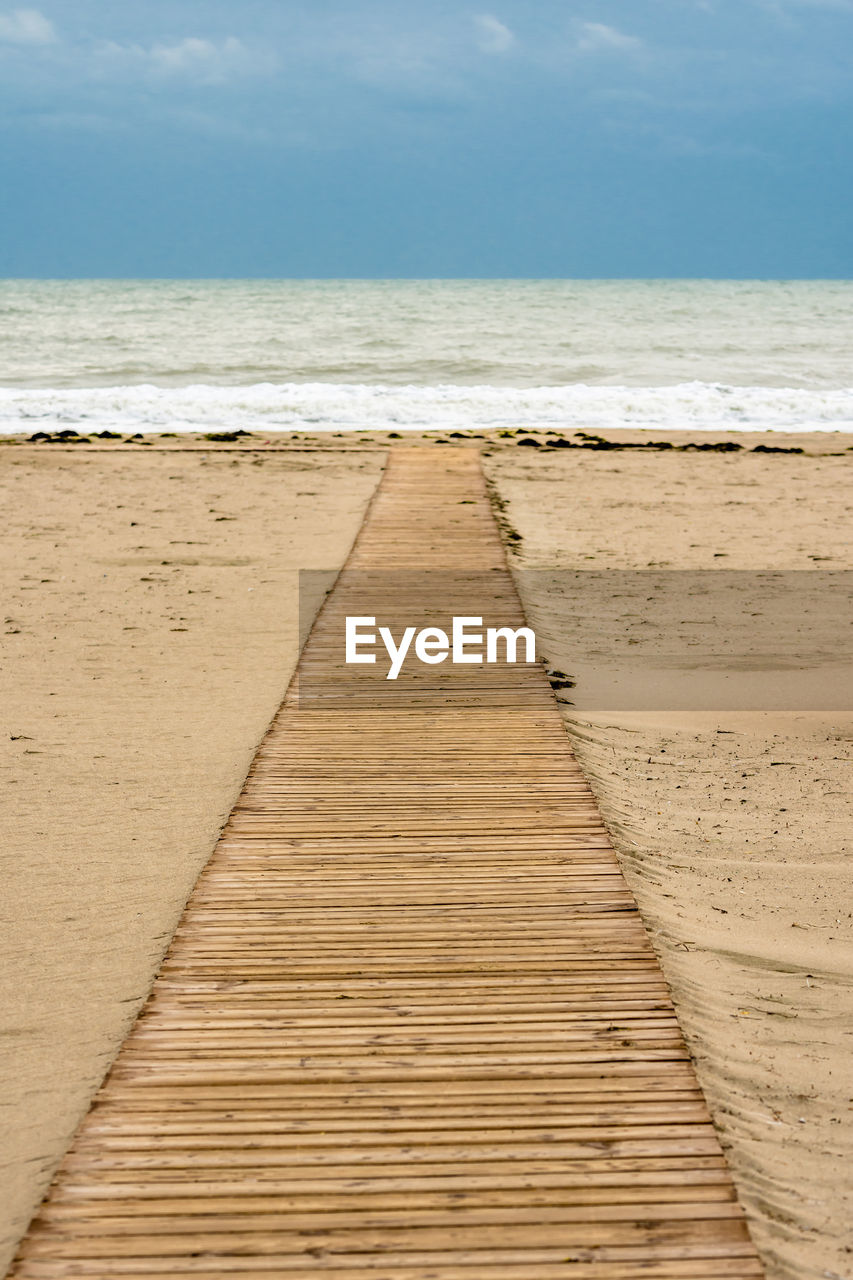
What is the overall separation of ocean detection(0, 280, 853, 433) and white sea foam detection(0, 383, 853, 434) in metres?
0.05

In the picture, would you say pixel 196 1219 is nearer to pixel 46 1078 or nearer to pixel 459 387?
pixel 46 1078

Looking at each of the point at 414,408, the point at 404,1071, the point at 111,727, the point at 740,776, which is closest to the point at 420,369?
the point at 414,408

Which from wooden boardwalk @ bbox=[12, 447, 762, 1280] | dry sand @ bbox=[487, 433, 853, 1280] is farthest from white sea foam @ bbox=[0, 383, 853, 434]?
wooden boardwalk @ bbox=[12, 447, 762, 1280]

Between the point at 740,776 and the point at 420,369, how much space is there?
24282 mm

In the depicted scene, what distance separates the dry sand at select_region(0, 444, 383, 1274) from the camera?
3.08 metres

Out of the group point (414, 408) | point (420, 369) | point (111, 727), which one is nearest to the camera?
point (111, 727)

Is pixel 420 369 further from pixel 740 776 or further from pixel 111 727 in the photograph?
pixel 740 776

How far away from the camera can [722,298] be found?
68.2 metres

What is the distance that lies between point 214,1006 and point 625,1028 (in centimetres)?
96

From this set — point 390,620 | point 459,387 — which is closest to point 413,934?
point 390,620

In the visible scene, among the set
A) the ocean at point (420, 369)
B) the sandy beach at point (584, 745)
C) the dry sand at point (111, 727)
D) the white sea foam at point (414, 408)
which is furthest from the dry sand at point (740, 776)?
the ocean at point (420, 369)

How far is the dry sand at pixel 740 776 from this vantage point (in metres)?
2.64

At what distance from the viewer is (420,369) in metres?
28.1

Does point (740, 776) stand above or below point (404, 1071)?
below
